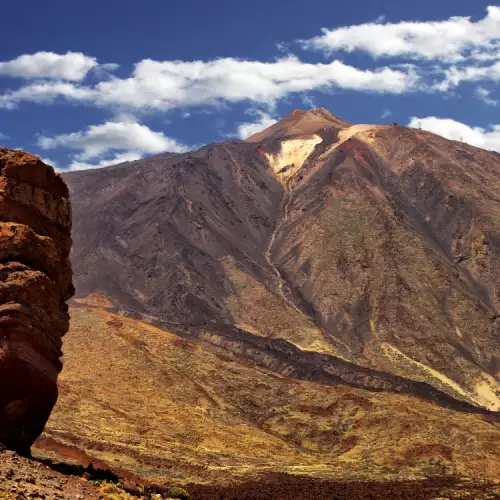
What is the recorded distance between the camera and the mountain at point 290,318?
60.6m

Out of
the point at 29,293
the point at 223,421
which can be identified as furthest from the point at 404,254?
the point at 29,293

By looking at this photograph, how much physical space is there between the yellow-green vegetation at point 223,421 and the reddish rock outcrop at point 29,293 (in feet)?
46.6

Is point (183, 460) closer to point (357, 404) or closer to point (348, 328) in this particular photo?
point (357, 404)

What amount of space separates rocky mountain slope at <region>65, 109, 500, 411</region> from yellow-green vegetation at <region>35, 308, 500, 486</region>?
68.2 feet

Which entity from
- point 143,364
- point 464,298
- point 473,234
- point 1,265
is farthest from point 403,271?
point 1,265

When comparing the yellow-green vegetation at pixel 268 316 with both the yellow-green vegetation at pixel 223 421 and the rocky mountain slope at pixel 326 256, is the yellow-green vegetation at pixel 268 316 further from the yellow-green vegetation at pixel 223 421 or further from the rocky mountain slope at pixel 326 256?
the yellow-green vegetation at pixel 223 421

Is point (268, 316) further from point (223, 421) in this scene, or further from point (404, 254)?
point (223, 421)

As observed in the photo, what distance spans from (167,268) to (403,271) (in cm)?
4394

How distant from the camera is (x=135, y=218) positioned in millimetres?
170500

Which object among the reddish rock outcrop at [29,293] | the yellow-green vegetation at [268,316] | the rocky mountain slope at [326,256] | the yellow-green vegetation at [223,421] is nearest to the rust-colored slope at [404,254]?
the rocky mountain slope at [326,256]

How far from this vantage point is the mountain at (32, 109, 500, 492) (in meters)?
60.6

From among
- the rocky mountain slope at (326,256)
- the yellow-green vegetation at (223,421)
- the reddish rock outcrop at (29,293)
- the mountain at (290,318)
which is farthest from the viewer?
the rocky mountain slope at (326,256)

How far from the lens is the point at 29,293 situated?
24797 mm

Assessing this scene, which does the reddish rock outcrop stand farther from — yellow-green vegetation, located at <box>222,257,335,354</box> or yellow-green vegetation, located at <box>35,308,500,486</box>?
yellow-green vegetation, located at <box>222,257,335,354</box>
